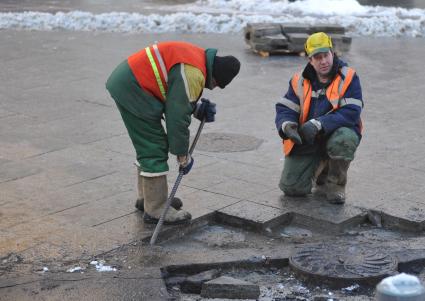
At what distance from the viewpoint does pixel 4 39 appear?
14.2 meters

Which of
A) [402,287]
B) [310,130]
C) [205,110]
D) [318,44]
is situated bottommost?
[310,130]

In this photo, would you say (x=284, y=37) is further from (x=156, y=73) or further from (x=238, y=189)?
(x=156, y=73)

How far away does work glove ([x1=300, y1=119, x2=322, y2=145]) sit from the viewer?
6.28 meters

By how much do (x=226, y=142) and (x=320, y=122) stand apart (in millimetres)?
1977

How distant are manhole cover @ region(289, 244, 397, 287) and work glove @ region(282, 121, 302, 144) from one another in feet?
3.39

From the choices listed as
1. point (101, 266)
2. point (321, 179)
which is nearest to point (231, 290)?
point (101, 266)

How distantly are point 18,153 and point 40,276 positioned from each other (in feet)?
9.41

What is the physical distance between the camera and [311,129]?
6.27 meters

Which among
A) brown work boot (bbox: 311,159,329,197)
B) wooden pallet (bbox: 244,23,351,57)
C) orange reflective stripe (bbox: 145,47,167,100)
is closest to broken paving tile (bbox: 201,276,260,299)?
orange reflective stripe (bbox: 145,47,167,100)

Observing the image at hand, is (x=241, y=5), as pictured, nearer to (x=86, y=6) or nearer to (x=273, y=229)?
(x=86, y=6)

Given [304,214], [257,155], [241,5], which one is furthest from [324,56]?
[241,5]

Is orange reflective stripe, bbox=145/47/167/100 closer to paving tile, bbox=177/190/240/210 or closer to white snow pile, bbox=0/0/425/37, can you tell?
paving tile, bbox=177/190/240/210

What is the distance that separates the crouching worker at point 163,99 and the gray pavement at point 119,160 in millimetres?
392

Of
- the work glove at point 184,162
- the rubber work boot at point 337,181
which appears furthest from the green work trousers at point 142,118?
the rubber work boot at point 337,181
